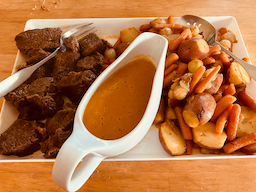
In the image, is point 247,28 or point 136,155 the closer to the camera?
point 136,155

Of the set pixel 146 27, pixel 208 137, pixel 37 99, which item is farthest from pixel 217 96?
pixel 37 99

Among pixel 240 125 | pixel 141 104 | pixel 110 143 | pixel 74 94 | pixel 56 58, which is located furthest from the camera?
pixel 56 58

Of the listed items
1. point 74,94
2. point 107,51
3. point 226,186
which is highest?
point 107,51

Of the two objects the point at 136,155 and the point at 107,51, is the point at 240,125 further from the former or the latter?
the point at 107,51

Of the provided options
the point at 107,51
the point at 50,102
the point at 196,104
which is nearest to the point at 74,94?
the point at 50,102

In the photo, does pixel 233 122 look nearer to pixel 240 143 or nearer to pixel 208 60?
pixel 240 143

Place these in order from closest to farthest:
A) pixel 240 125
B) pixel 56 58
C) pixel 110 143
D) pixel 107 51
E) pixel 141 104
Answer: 1. pixel 110 143
2. pixel 141 104
3. pixel 240 125
4. pixel 56 58
5. pixel 107 51

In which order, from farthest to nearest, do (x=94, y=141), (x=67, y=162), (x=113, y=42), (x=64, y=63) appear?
(x=113, y=42)
(x=64, y=63)
(x=94, y=141)
(x=67, y=162)
